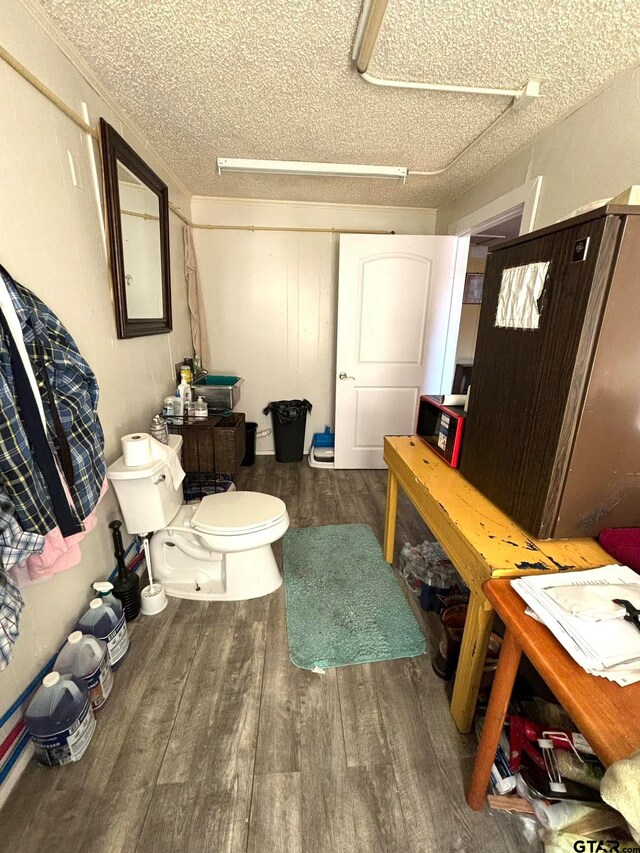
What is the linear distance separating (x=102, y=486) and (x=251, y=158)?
85.4 inches

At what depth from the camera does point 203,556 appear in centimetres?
183

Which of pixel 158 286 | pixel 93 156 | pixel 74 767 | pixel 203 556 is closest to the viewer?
pixel 74 767

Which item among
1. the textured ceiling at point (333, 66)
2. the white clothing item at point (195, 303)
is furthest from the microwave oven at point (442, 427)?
the white clothing item at point (195, 303)

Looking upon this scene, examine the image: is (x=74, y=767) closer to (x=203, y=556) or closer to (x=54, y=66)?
(x=203, y=556)

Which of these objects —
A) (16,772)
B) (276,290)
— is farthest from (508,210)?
(16,772)

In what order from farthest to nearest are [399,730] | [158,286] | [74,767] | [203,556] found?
1. [158,286]
2. [203,556]
3. [399,730]
4. [74,767]

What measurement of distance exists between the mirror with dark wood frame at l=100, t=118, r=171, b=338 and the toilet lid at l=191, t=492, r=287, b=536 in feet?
3.15

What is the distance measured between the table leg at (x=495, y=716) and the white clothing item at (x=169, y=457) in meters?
1.46

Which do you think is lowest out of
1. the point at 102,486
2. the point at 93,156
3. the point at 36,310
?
the point at 102,486

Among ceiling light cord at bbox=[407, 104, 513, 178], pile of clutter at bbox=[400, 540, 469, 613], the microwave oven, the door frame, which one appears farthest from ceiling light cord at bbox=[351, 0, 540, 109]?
pile of clutter at bbox=[400, 540, 469, 613]

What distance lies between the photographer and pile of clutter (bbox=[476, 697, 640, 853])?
87cm

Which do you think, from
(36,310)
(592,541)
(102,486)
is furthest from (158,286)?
(592,541)

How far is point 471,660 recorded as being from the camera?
115 cm

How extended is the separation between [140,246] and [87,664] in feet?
6.42
